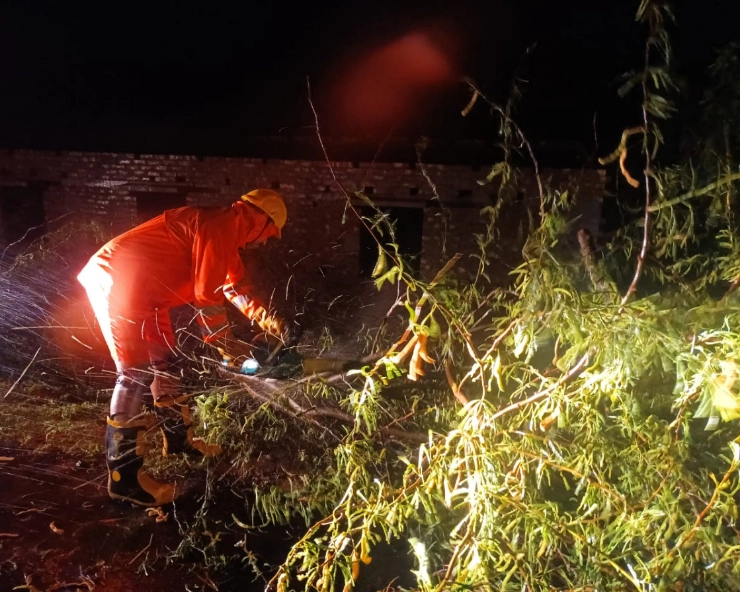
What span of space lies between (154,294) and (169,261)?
21 centimetres

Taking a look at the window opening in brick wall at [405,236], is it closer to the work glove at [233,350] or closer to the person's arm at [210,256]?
the work glove at [233,350]

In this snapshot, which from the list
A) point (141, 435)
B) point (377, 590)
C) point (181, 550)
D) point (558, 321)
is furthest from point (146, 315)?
point (558, 321)

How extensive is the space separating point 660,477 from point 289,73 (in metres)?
7.71

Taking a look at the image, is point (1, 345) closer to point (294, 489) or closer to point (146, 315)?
point (146, 315)

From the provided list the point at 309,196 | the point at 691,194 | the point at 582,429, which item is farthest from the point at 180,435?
the point at 309,196

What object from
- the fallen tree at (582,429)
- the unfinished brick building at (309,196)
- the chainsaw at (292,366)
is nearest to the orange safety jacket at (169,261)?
the chainsaw at (292,366)

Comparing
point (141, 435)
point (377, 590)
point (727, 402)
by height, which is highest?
point (727, 402)

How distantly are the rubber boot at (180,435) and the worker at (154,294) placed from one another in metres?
0.05

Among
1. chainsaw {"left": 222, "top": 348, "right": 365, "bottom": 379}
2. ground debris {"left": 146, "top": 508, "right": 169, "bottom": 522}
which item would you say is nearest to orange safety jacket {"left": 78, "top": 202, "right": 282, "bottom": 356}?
chainsaw {"left": 222, "top": 348, "right": 365, "bottom": 379}

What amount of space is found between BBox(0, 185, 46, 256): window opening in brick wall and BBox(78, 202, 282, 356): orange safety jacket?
6487 millimetres

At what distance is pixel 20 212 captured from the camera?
27.9 ft

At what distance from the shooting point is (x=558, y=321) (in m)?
1.96

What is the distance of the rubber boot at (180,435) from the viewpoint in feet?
11.6

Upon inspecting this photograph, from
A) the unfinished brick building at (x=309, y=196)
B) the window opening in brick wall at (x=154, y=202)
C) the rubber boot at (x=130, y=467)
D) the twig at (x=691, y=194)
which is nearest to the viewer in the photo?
the twig at (x=691, y=194)
